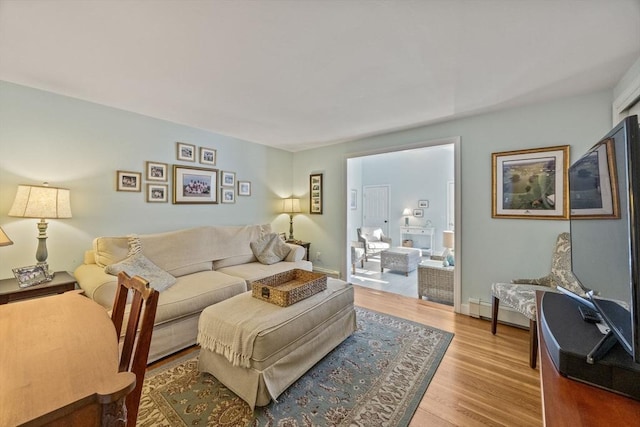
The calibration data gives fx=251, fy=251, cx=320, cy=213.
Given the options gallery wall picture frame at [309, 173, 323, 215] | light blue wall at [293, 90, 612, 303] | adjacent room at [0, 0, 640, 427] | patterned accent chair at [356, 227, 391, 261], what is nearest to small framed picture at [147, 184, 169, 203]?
adjacent room at [0, 0, 640, 427]

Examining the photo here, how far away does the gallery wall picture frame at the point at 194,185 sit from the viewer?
329 cm

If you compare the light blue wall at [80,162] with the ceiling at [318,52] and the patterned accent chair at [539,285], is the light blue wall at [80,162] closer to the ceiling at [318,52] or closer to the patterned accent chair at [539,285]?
the ceiling at [318,52]

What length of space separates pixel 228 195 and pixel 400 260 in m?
3.36

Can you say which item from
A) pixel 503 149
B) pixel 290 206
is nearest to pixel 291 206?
pixel 290 206

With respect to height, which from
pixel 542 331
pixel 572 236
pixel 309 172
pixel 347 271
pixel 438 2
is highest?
pixel 438 2

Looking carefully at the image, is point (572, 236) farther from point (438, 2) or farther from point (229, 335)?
point (229, 335)

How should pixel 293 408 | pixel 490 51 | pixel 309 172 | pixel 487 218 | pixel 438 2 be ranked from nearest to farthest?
1. pixel 438 2
2. pixel 293 408
3. pixel 490 51
4. pixel 487 218
5. pixel 309 172

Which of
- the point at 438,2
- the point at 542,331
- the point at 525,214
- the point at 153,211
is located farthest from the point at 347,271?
the point at 438,2

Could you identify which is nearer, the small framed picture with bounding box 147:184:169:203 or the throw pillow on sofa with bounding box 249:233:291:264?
the small framed picture with bounding box 147:184:169:203

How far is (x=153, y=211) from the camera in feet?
10.2

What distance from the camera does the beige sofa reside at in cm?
208

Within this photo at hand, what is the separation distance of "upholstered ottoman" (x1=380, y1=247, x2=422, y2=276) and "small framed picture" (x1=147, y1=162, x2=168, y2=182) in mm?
4011

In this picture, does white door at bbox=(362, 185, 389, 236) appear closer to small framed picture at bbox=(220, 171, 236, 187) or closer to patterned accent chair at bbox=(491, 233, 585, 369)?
small framed picture at bbox=(220, 171, 236, 187)

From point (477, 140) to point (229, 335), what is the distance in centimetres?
323
